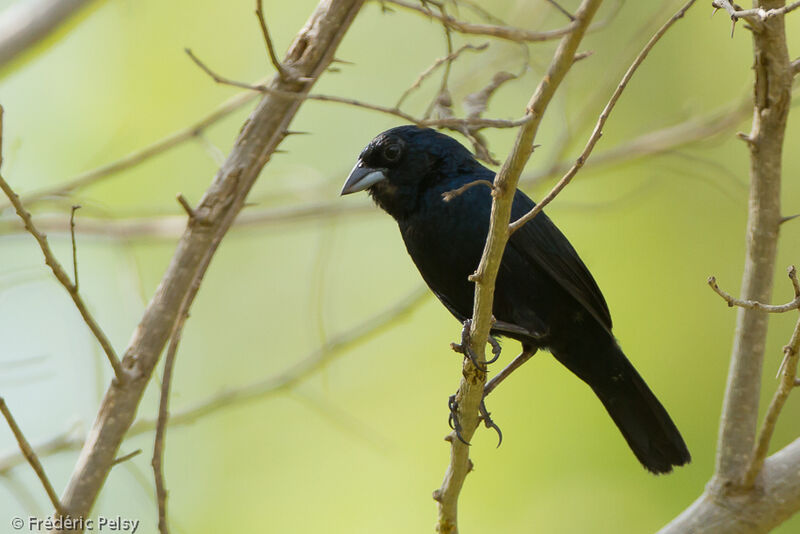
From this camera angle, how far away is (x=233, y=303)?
827 cm

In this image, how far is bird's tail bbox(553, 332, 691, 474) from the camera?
362cm

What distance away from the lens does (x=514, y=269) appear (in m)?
3.43

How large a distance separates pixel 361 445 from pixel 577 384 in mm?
1829

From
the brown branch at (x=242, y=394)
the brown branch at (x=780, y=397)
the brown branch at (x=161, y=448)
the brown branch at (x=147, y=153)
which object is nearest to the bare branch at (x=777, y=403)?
the brown branch at (x=780, y=397)

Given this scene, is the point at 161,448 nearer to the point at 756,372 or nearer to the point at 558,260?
the point at 558,260

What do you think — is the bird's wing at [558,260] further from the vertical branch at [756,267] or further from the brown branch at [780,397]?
the brown branch at [780,397]

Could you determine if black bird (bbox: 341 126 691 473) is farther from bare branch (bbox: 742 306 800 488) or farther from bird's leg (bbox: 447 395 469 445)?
bare branch (bbox: 742 306 800 488)

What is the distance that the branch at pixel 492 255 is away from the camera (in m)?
1.84

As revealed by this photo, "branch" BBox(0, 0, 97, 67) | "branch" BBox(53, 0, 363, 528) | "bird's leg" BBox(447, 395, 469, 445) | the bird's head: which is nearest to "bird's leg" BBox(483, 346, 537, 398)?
"bird's leg" BBox(447, 395, 469, 445)

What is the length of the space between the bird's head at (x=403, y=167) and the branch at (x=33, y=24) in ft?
4.13

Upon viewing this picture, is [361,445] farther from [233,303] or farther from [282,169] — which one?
[282,169]

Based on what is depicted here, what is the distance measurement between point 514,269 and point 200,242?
130 cm

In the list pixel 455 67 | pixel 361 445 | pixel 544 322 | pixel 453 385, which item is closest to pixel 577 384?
pixel 453 385

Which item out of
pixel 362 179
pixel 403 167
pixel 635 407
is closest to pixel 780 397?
pixel 635 407
